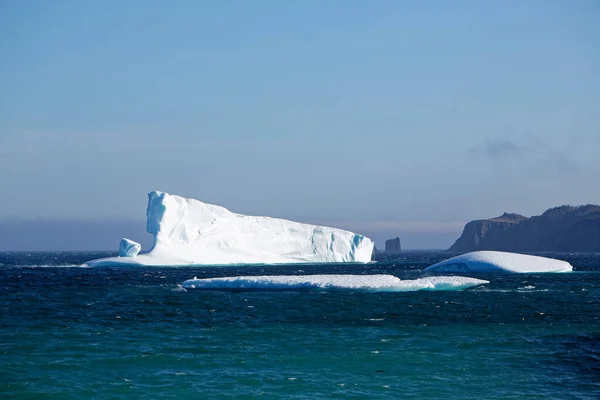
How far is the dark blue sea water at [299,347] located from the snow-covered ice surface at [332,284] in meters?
1.21

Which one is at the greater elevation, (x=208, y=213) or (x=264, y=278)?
(x=208, y=213)

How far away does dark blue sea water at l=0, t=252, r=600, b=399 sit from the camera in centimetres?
1609

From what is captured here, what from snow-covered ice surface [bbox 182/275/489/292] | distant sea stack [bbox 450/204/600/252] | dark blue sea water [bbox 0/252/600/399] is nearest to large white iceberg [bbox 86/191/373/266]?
snow-covered ice surface [bbox 182/275/489/292]

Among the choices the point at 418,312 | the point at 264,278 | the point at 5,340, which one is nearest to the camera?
the point at 5,340

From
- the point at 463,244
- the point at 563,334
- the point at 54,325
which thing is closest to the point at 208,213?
the point at 54,325

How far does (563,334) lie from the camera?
23234mm

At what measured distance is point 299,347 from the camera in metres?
20.6

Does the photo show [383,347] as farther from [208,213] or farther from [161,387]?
[208,213]

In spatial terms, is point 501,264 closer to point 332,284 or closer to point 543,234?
point 332,284

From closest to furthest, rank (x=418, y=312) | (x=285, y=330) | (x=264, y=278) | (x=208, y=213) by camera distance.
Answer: (x=285, y=330), (x=418, y=312), (x=264, y=278), (x=208, y=213)

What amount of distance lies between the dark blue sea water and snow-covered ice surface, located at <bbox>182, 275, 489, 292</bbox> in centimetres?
121

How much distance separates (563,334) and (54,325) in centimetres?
1679

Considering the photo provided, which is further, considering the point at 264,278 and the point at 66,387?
the point at 264,278

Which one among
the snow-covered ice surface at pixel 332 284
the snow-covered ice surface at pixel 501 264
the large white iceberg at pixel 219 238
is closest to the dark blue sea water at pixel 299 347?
the snow-covered ice surface at pixel 332 284
